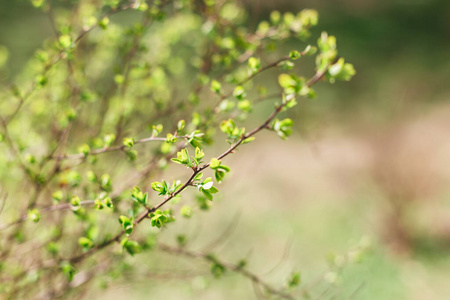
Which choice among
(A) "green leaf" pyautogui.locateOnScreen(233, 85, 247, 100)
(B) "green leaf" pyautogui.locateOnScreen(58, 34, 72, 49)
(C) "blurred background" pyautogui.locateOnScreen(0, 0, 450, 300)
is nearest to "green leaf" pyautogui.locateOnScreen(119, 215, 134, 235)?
(A) "green leaf" pyautogui.locateOnScreen(233, 85, 247, 100)

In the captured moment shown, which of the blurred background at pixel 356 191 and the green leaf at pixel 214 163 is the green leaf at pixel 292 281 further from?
the blurred background at pixel 356 191

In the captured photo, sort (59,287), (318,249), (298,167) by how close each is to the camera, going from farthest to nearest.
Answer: (298,167) < (318,249) < (59,287)

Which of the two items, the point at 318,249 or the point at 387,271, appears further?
the point at 318,249

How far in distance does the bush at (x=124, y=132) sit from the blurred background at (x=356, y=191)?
1.01 metres

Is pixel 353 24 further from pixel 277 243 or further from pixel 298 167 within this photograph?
pixel 277 243

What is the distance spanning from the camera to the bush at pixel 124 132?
87 cm

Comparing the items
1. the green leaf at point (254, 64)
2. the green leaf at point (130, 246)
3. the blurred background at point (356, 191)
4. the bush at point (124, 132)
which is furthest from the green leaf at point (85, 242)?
the blurred background at point (356, 191)

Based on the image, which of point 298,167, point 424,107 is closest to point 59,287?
point 298,167

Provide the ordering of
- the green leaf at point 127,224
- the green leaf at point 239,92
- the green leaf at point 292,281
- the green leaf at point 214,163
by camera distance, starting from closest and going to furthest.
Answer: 1. the green leaf at point 214,163
2. the green leaf at point 127,224
3. the green leaf at point 239,92
4. the green leaf at point 292,281

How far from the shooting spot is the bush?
2.86 ft

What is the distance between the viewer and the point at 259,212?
5.56 m

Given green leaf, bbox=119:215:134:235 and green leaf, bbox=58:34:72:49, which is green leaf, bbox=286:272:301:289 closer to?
green leaf, bbox=119:215:134:235

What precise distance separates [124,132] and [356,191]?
15.4ft

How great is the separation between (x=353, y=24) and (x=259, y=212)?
6.55 metres
